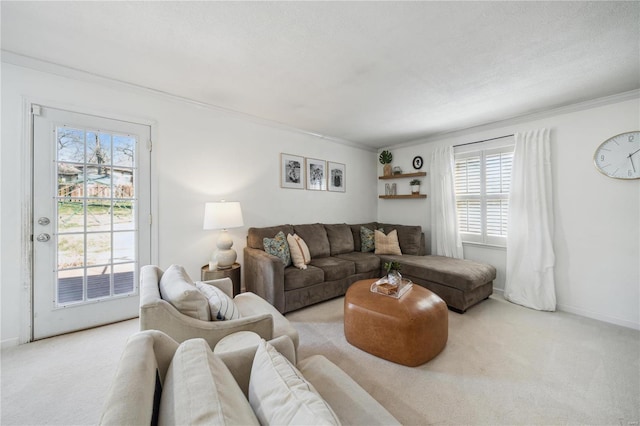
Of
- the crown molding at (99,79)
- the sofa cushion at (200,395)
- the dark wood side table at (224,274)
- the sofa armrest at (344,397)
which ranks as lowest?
the sofa armrest at (344,397)

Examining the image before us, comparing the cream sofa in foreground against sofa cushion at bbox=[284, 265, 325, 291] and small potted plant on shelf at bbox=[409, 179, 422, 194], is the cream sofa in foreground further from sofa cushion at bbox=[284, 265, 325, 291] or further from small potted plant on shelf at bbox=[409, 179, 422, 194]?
small potted plant on shelf at bbox=[409, 179, 422, 194]

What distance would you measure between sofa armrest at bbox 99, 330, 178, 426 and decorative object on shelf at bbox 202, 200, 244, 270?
6.31 ft

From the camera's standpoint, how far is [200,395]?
0.62 m

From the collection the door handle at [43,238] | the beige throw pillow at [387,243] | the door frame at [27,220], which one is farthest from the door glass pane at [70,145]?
the beige throw pillow at [387,243]

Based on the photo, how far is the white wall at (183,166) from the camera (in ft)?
6.82

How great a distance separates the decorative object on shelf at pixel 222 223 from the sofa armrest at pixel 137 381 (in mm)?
1923

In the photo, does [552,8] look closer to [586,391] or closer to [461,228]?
[586,391]

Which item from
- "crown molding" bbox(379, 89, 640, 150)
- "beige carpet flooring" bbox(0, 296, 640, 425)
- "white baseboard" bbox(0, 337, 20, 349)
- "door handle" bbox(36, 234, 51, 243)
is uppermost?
"crown molding" bbox(379, 89, 640, 150)

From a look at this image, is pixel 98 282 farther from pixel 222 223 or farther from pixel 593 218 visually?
pixel 593 218

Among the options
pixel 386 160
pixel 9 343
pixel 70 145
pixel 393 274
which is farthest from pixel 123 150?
pixel 386 160

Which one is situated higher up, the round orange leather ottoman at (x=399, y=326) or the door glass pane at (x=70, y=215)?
the door glass pane at (x=70, y=215)

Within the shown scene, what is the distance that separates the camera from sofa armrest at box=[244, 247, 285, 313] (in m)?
2.67

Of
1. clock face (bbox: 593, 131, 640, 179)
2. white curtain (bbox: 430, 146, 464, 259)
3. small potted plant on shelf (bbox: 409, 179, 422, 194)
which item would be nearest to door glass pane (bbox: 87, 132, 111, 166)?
small potted plant on shelf (bbox: 409, 179, 422, 194)

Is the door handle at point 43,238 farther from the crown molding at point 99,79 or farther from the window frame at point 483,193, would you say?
the window frame at point 483,193
